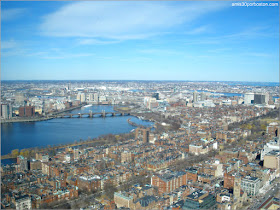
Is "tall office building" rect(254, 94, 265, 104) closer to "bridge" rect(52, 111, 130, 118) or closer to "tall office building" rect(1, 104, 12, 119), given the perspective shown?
"bridge" rect(52, 111, 130, 118)

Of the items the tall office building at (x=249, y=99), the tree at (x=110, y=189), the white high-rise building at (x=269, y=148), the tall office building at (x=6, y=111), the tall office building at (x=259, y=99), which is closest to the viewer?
the tree at (x=110, y=189)

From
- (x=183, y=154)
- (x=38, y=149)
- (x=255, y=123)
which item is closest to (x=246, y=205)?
(x=183, y=154)

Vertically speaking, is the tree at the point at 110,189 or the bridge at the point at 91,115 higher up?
the bridge at the point at 91,115

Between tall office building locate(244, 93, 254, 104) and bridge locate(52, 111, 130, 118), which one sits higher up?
tall office building locate(244, 93, 254, 104)

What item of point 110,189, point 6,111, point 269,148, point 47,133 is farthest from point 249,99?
point 110,189

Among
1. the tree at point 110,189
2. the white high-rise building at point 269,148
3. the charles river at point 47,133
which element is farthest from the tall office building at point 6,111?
the white high-rise building at point 269,148

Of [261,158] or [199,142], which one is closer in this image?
[261,158]

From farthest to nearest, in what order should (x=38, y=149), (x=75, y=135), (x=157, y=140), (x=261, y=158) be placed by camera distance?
1. (x=75, y=135)
2. (x=157, y=140)
3. (x=38, y=149)
4. (x=261, y=158)

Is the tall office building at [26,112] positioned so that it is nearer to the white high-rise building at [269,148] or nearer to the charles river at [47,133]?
the charles river at [47,133]

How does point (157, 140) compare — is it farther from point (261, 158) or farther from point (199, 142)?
point (261, 158)

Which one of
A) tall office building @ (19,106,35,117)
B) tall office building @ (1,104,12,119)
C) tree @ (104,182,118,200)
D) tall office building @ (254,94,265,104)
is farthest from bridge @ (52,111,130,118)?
tree @ (104,182,118,200)

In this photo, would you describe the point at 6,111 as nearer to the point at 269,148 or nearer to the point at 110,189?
the point at 110,189
